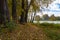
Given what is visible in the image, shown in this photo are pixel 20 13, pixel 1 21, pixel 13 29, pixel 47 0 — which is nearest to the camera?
pixel 13 29

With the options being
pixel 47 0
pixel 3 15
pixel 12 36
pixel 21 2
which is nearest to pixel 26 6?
pixel 21 2

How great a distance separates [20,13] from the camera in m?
17.0

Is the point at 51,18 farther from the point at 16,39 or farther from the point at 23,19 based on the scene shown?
the point at 16,39

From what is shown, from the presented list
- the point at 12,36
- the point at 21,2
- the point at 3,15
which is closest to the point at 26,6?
the point at 21,2

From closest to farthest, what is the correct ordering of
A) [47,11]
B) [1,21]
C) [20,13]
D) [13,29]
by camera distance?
[13,29] → [1,21] → [20,13] → [47,11]

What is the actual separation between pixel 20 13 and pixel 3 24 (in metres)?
6.95

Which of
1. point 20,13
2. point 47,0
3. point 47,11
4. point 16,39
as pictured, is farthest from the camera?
point 47,11

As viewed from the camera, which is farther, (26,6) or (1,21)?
(26,6)

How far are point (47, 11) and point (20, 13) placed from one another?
5874 millimetres

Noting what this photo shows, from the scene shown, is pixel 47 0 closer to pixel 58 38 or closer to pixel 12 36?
pixel 58 38

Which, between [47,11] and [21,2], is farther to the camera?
[47,11]

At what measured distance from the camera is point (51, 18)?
1955 centimetres

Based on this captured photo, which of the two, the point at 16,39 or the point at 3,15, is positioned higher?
the point at 3,15

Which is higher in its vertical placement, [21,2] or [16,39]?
[21,2]
